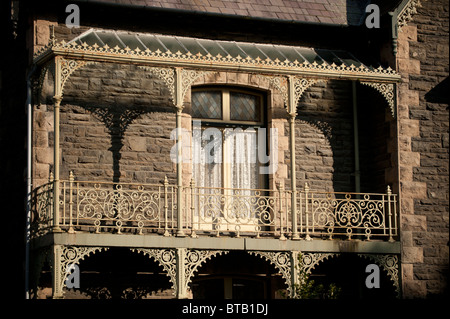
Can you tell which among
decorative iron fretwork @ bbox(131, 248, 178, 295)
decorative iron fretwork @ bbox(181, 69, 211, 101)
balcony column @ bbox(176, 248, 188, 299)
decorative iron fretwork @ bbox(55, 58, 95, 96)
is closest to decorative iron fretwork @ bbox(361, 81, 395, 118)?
decorative iron fretwork @ bbox(181, 69, 211, 101)

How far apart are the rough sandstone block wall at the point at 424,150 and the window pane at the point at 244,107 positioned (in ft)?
8.82

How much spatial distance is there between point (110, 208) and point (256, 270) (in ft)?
10.0

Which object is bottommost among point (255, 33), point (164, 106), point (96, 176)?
point (96, 176)

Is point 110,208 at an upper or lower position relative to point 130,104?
lower

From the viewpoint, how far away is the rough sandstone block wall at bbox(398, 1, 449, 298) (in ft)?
62.3

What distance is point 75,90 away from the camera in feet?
61.3

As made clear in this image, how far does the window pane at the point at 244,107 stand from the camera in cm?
1964

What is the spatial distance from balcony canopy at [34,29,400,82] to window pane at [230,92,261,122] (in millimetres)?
898

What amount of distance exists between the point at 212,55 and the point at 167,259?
3.85 m

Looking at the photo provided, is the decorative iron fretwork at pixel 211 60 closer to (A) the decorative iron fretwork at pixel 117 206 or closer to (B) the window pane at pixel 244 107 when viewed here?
(B) the window pane at pixel 244 107

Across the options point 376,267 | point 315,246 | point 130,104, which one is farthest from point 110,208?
point 376,267

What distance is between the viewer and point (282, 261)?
1822 cm

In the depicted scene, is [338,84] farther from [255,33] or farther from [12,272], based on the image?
[12,272]

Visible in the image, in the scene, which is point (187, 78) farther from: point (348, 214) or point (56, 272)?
point (56, 272)
